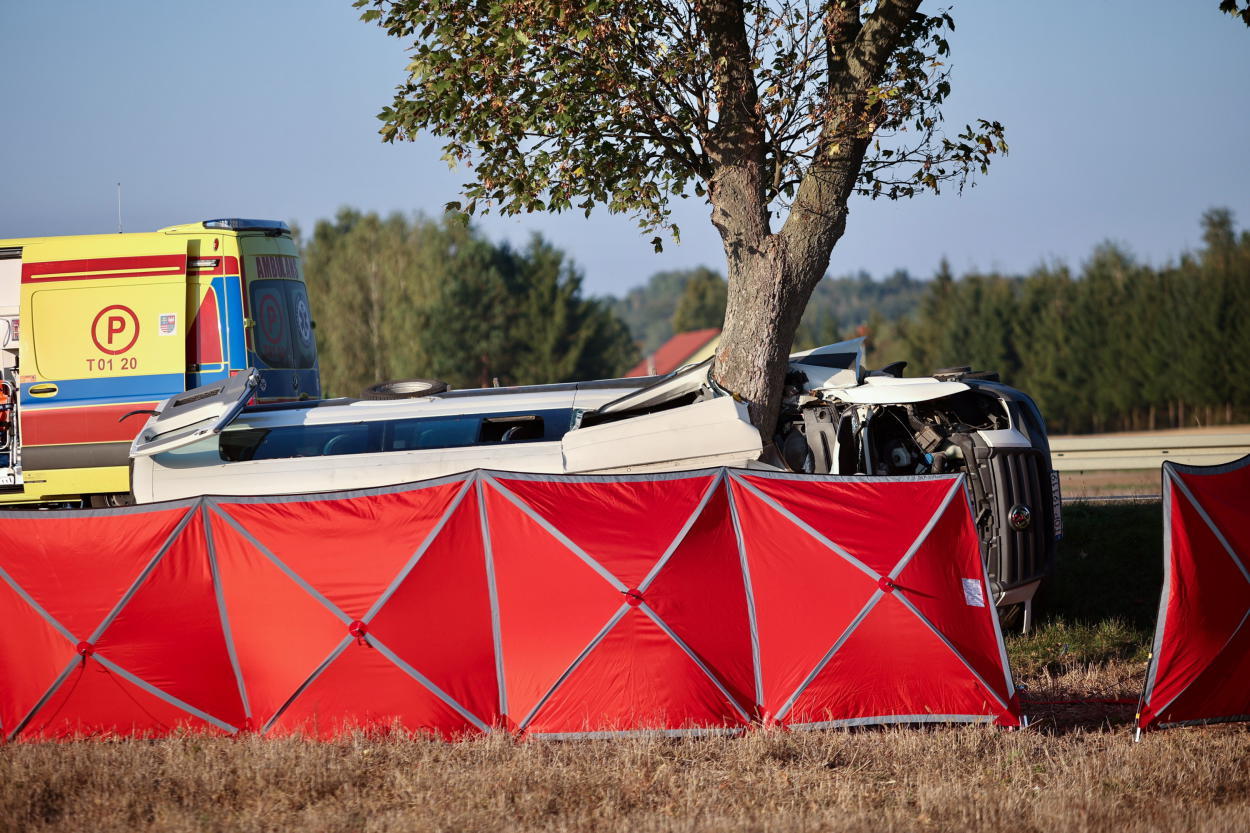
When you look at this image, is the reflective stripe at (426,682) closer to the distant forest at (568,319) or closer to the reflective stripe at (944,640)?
the reflective stripe at (944,640)

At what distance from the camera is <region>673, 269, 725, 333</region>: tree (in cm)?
9656

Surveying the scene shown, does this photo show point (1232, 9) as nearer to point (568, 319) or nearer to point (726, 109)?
point (726, 109)

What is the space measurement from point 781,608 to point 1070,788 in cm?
196

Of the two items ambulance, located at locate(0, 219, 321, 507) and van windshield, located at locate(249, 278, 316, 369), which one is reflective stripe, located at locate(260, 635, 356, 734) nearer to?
ambulance, located at locate(0, 219, 321, 507)

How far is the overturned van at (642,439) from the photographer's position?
8.54 meters

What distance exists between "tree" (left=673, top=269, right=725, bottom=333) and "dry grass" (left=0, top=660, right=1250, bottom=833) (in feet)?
293

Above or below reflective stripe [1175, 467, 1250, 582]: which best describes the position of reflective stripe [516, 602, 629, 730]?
below

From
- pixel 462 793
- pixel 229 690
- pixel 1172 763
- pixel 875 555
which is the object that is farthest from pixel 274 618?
pixel 1172 763

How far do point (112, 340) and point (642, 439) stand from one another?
586 cm

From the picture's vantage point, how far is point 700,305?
97.3 meters

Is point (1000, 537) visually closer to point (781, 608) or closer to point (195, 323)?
point (781, 608)

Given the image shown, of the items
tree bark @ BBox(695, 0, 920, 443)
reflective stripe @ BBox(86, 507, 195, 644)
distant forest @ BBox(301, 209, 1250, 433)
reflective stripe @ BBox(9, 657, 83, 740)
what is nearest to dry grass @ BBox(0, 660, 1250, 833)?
reflective stripe @ BBox(9, 657, 83, 740)

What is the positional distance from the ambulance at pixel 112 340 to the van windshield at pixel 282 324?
5 centimetres

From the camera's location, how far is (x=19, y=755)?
670 cm
